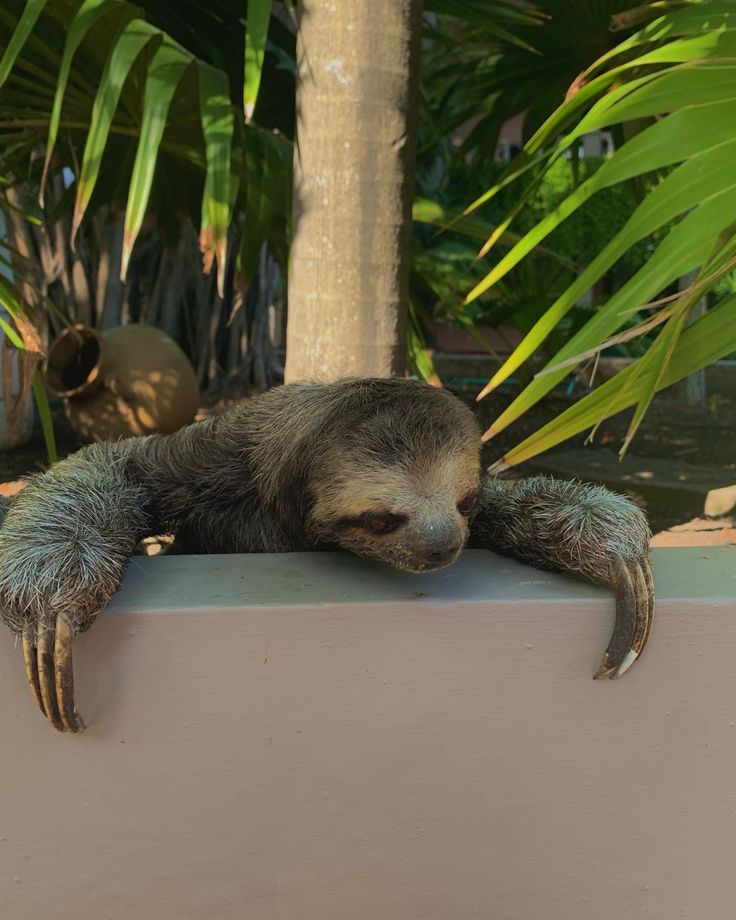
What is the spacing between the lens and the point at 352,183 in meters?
2.22

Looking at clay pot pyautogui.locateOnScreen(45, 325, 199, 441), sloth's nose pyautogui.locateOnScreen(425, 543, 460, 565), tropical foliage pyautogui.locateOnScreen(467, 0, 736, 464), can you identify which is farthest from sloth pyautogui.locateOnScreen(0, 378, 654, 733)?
clay pot pyautogui.locateOnScreen(45, 325, 199, 441)

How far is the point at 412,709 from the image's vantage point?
156 centimetres

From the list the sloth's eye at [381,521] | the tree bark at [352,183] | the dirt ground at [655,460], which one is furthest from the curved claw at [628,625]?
the dirt ground at [655,460]

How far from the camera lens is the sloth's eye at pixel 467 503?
172 centimetres

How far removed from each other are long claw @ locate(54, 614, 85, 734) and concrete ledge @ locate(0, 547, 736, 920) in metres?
0.05

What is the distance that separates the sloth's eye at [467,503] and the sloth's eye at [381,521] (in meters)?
0.16

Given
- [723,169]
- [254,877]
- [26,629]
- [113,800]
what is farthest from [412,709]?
[723,169]

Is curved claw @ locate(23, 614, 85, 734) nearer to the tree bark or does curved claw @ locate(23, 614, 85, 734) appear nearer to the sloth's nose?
the sloth's nose

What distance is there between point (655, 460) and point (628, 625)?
4.06m

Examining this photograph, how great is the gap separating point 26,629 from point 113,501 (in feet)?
1.30

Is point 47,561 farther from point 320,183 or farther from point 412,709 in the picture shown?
point 320,183

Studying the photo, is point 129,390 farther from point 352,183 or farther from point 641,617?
point 641,617

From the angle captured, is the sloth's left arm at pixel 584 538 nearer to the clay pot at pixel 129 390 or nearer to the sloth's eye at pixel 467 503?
the sloth's eye at pixel 467 503

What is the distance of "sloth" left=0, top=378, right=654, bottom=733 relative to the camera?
57.9 inches
